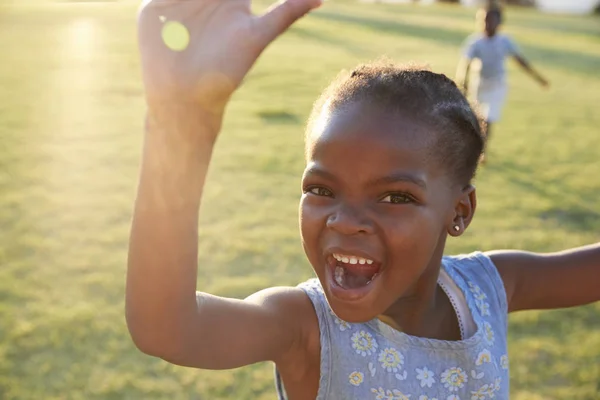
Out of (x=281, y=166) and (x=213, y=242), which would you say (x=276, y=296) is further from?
(x=281, y=166)

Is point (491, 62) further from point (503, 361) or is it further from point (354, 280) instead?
point (354, 280)

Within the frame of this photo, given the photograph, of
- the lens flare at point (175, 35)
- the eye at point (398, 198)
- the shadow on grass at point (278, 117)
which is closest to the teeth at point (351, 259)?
the eye at point (398, 198)

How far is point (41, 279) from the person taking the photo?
427cm

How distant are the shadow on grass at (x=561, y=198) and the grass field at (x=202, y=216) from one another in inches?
1.1

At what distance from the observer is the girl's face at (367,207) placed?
146 centimetres

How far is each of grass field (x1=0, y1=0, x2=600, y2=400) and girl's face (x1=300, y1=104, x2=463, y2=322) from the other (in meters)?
1.89

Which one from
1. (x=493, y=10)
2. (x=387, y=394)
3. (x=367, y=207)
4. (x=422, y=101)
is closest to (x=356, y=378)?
(x=387, y=394)

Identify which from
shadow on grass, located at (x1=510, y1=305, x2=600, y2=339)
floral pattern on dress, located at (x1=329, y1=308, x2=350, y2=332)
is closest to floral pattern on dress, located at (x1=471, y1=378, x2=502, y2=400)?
floral pattern on dress, located at (x1=329, y1=308, x2=350, y2=332)

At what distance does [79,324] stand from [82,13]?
26675 millimetres

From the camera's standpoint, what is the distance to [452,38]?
80.7 ft

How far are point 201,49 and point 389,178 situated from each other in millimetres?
547

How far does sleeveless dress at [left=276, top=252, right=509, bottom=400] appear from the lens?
5.34 feet

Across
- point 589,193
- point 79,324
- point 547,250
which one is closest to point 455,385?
point 79,324

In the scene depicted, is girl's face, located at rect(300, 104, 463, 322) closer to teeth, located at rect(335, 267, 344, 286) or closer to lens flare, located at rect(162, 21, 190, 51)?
teeth, located at rect(335, 267, 344, 286)
